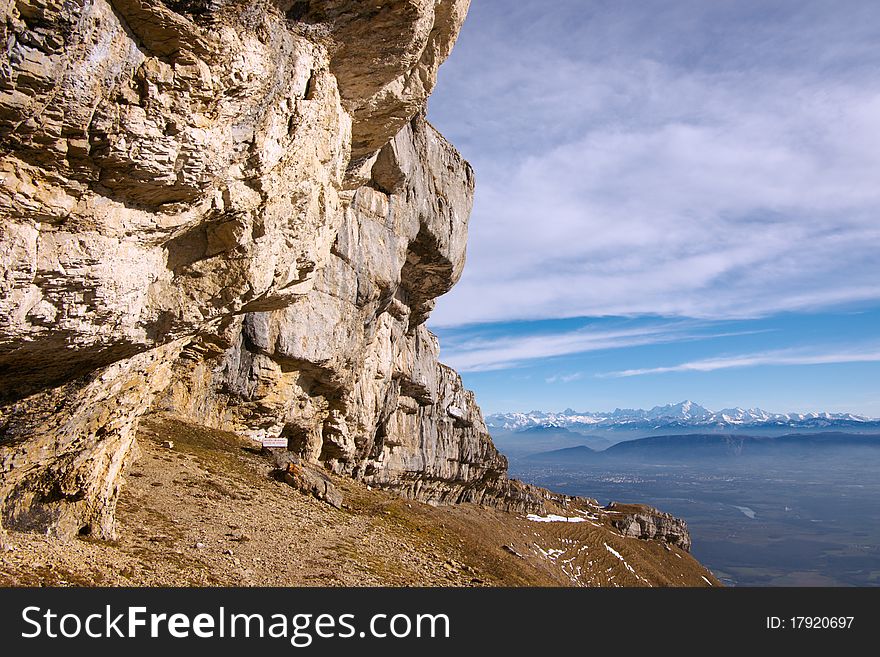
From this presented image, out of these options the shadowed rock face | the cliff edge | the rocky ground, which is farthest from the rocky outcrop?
the shadowed rock face

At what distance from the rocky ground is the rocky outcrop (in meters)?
62.8

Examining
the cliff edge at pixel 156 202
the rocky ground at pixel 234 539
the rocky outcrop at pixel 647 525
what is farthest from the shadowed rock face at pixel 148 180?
the rocky outcrop at pixel 647 525

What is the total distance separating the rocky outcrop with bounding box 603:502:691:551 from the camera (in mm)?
81500

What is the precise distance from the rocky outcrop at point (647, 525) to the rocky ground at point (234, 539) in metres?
62.8

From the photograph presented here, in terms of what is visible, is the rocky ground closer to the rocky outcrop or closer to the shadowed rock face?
the shadowed rock face

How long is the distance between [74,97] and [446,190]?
40.0 metres

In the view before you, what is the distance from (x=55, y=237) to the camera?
29.6 feet

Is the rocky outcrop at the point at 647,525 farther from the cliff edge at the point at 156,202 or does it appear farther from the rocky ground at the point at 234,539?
the cliff edge at the point at 156,202

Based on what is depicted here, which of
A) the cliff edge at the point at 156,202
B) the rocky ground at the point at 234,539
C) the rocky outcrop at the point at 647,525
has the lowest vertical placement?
the rocky outcrop at the point at 647,525

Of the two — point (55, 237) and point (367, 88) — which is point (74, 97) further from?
point (367, 88)

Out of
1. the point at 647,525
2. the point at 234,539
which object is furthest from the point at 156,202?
the point at 647,525

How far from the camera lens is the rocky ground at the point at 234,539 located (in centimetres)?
1230
